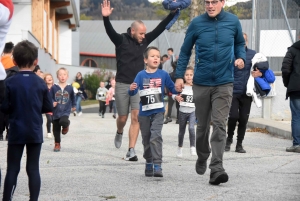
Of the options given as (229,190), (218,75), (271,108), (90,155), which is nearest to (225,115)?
(218,75)

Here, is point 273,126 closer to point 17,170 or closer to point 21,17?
point 17,170

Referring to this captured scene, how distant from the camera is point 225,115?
26.9 feet

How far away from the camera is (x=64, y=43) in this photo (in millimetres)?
53281

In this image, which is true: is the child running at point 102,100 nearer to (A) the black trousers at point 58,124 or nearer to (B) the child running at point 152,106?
(A) the black trousers at point 58,124

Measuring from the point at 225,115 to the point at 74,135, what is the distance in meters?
7.74

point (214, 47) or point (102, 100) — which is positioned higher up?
point (214, 47)

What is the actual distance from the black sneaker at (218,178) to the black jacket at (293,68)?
15.0 ft

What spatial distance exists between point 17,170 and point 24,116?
19.0 inches

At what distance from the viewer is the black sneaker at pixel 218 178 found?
7785 millimetres

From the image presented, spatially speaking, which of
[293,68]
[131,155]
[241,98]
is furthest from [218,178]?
[293,68]

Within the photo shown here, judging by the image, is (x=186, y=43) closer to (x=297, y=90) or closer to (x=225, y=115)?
(x=225, y=115)

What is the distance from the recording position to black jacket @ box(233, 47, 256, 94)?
38.7ft

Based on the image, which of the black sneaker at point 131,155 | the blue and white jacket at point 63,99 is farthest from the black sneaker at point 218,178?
the blue and white jacket at point 63,99

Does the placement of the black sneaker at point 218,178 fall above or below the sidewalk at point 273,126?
above
